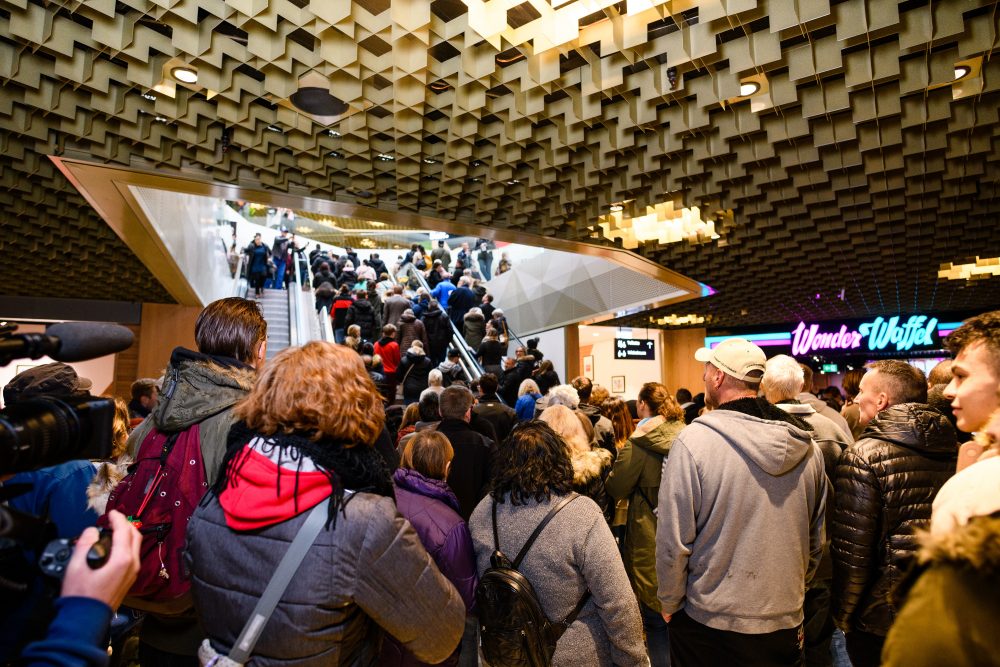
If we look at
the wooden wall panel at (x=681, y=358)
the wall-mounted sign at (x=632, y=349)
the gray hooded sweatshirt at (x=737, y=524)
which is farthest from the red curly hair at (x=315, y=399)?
the wooden wall panel at (x=681, y=358)

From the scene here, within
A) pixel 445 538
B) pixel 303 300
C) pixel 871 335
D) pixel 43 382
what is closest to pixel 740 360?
pixel 445 538

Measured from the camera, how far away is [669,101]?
4.10m

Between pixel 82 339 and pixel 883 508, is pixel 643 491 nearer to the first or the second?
pixel 883 508

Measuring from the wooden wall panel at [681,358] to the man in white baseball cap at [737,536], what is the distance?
1577cm

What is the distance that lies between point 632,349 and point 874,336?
5.66 metres

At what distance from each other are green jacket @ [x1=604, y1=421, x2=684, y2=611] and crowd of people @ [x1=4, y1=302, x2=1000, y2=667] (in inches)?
0.5

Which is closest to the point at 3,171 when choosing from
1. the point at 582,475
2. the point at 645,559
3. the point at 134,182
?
the point at 134,182

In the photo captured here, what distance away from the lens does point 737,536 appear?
6.61 ft

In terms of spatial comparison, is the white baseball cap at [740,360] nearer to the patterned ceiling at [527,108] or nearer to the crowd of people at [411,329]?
the patterned ceiling at [527,108]

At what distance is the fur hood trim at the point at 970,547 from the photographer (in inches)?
24.8

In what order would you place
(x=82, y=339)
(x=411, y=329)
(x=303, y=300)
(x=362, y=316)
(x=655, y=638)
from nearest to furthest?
(x=82, y=339) → (x=655, y=638) → (x=411, y=329) → (x=362, y=316) → (x=303, y=300)

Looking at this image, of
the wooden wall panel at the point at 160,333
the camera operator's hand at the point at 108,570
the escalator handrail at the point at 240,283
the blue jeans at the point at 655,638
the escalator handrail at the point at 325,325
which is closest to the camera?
the camera operator's hand at the point at 108,570

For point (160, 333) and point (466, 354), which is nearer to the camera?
point (466, 354)

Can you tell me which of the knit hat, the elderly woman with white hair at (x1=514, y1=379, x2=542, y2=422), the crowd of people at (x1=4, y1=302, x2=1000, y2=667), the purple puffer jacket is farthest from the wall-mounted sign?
the knit hat
